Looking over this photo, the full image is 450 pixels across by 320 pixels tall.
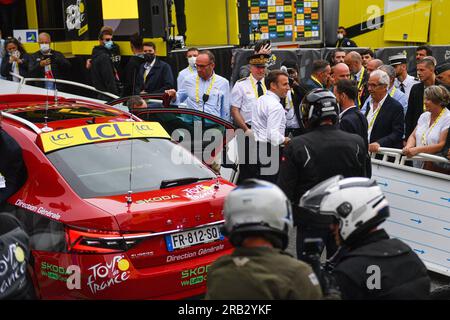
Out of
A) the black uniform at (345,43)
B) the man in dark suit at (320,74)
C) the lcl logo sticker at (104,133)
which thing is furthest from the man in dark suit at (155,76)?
the black uniform at (345,43)

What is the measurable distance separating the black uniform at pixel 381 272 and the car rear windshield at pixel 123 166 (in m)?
2.56

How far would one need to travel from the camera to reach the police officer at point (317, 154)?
529cm

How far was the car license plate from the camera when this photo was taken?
5.34 m

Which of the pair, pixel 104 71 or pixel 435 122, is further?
pixel 104 71

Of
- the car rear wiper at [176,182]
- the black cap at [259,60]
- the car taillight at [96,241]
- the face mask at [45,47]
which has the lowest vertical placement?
the car taillight at [96,241]

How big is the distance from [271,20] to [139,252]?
12.5m

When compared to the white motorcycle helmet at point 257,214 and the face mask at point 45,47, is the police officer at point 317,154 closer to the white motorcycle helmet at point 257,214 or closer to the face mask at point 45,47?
the white motorcycle helmet at point 257,214

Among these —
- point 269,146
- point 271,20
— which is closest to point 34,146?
point 269,146

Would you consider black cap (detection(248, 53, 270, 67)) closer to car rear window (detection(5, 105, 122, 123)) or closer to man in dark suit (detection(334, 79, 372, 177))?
man in dark suit (detection(334, 79, 372, 177))

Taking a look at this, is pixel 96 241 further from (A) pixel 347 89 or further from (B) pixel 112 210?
(A) pixel 347 89

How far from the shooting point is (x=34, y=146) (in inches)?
223

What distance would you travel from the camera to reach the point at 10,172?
5.58 metres

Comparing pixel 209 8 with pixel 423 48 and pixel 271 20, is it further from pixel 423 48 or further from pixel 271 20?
pixel 423 48

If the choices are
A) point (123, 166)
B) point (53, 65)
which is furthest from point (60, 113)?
point (53, 65)
